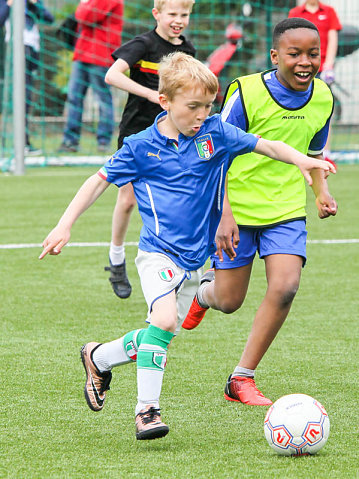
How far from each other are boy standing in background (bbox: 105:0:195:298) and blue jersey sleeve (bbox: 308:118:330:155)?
5.54ft

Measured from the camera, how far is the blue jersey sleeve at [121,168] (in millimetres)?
3809

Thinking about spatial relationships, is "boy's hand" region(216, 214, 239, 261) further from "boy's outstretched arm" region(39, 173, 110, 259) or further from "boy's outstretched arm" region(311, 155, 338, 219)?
"boy's outstretched arm" region(39, 173, 110, 259)

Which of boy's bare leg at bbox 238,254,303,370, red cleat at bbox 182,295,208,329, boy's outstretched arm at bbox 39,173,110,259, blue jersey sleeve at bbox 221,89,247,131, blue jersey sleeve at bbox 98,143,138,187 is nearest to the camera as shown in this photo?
boy's outstretched arm at bbox 39,173,110,259

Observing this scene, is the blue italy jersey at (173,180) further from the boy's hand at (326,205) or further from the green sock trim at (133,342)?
the boy's hand at (326,205)

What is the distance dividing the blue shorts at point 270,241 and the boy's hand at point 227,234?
206 mm

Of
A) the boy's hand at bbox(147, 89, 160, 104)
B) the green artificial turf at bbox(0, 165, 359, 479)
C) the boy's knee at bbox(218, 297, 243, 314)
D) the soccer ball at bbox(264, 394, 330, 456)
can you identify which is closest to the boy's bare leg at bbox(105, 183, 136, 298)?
the green artificial turf at bbox(0, 165, 359, 479)

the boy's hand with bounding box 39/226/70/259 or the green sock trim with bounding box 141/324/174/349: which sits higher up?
the boy's hand with bounding box 39/226/70/259

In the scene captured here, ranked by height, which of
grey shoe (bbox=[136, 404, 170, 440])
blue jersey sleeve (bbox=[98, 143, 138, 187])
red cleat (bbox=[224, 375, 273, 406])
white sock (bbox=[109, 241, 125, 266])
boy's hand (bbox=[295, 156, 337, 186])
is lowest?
white sock (bbox=[109, 241, 125, 266])

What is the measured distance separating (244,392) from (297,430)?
724 millimetres

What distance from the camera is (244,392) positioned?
13.5 feet

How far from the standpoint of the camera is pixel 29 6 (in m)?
14.2

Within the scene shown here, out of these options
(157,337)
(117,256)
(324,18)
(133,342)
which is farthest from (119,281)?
(324,18)

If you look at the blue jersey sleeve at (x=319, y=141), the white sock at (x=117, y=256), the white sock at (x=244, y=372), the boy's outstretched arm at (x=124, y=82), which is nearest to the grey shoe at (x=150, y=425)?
the white sock at (x=244, y=372)

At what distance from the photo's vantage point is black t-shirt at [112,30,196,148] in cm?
629
